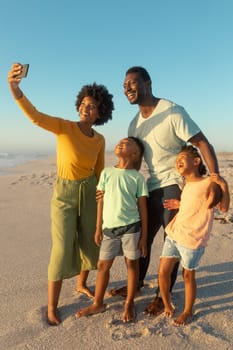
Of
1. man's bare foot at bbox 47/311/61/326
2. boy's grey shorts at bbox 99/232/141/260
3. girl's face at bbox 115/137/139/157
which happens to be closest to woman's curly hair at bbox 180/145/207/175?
girl's face at bbox 115/137/139/157

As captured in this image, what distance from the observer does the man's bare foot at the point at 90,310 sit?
2.76 m

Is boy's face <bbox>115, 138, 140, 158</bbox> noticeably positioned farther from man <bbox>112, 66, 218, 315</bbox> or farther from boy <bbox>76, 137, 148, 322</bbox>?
man <bbox>112, 66, 218, 315</bbox>

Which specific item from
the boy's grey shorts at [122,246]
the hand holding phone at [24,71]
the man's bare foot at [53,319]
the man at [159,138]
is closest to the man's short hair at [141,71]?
the man at [159,138]

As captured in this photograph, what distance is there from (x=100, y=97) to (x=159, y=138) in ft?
2.47

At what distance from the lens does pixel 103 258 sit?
280 cm

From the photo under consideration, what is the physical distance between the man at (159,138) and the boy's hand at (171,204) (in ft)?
0.18

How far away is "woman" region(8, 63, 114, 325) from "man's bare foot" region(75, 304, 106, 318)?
20cm

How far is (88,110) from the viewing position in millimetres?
2998

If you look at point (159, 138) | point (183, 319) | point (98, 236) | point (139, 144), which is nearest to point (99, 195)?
point (98, 236)

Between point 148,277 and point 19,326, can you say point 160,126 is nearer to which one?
point 148,277

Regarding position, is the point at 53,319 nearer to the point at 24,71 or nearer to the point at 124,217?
the point at 124,217

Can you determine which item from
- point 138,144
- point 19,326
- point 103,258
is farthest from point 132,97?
point 19,326

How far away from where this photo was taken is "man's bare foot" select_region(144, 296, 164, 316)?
2828mm

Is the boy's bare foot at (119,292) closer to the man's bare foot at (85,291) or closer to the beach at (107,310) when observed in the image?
the beach at (107,310)
